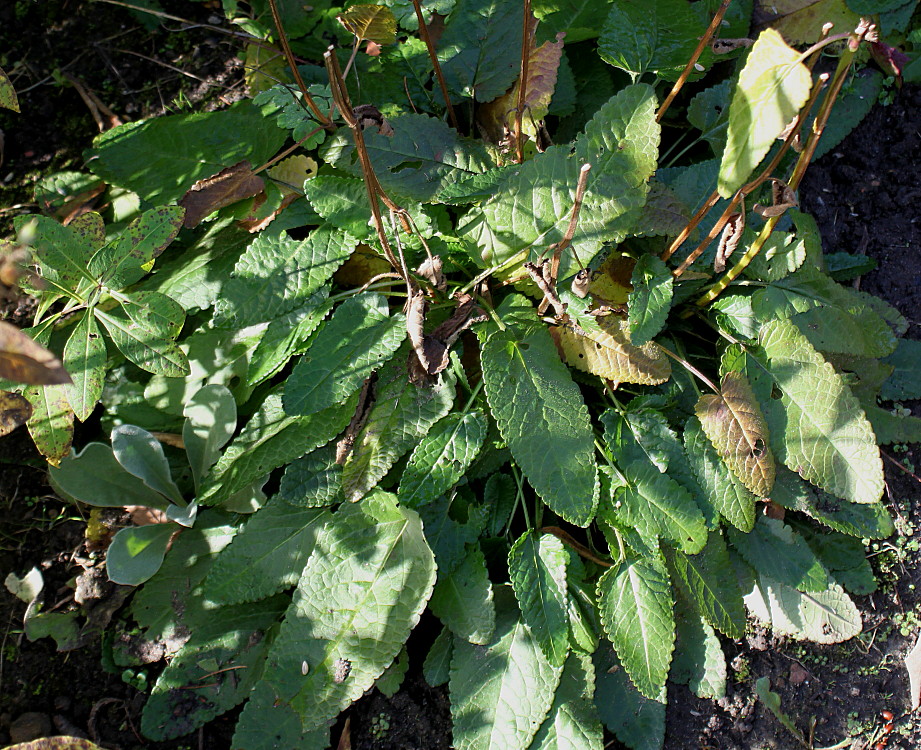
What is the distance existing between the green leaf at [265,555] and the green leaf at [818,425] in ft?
3.91

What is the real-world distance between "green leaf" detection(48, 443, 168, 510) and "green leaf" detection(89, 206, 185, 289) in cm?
53

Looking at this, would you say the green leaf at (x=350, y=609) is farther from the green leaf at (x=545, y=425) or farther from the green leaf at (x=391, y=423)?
the green leaf at (x=545, y=425)

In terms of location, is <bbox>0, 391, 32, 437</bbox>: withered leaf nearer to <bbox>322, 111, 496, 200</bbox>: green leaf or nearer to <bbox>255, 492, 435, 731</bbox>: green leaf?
<bbox>255, 492, 435, 731</bbox>: green leaf

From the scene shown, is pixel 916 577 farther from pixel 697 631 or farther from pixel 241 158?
pixel 241 158

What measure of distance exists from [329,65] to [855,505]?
171 cm

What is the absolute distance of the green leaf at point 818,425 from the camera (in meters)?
1.70

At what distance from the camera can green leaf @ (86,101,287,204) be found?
6.53 feet

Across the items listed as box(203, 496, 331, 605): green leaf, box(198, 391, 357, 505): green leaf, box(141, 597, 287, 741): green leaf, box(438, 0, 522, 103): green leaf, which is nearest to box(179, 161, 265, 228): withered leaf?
box(198, 391, 357, 505): green leaf

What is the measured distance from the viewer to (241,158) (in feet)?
6.58

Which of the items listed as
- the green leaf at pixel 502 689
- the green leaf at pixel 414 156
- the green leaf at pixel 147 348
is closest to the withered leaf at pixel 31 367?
the green leaf at pixel 147 348

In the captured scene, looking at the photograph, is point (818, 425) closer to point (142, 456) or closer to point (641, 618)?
point (641, 618)

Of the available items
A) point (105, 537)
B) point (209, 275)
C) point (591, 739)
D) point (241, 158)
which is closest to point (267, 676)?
point (105, 537)

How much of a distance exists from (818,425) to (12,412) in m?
1.86

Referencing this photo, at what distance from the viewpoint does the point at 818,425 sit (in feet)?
5.67
